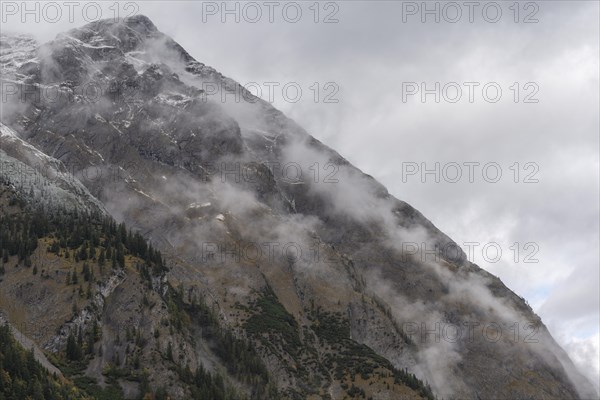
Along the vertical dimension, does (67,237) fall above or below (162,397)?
above

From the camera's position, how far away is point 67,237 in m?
166

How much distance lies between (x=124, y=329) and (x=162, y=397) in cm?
2716

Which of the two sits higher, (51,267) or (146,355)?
(51,267)

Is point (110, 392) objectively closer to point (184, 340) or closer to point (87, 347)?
point (87, 347)

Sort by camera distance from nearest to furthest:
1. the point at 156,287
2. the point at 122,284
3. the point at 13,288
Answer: the point at 13,288
the point at 122,284
the point at 156,287

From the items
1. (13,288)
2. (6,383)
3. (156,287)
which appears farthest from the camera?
(156,287)

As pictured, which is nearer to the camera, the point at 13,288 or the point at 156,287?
the point at 13,288

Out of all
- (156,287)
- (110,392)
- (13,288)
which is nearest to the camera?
(110,392)

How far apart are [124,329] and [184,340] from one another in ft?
59.2

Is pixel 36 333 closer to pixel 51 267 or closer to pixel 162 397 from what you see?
pixel 51 267

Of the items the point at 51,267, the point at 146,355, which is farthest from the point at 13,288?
the point at 146,355

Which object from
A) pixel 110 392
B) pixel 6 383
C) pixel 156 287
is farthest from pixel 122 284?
pixel 6 383

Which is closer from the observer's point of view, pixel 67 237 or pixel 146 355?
pixel 146 355

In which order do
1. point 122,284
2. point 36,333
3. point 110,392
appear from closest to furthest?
point 110,392, point 36,333, point 122,284
